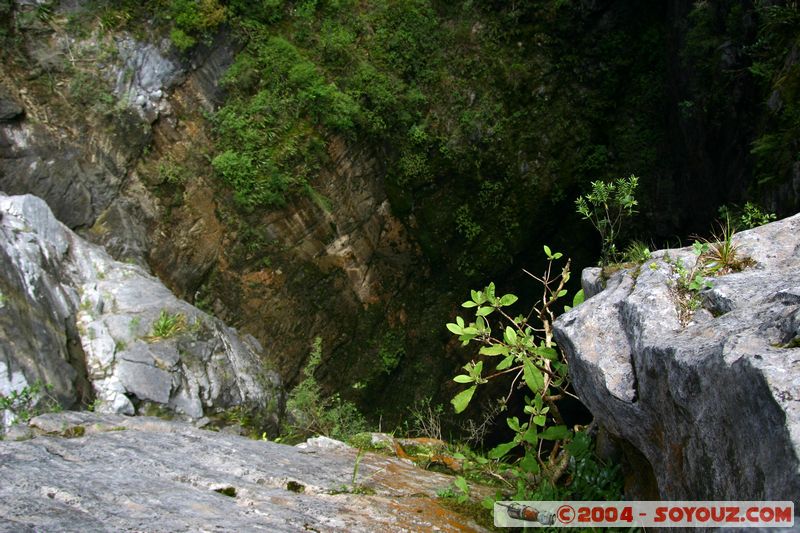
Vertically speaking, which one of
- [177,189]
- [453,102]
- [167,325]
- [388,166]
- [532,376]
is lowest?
[532,376]

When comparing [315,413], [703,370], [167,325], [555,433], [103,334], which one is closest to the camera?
[703,370]

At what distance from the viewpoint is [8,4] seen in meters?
7.55

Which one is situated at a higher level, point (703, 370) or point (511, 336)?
point (511, 336)

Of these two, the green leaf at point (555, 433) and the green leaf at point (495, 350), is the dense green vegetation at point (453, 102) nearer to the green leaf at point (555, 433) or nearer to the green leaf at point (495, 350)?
the green leaf at point (495, 350)

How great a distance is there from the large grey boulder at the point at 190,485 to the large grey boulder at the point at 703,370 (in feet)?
3.24

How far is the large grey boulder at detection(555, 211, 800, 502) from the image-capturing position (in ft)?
5.23

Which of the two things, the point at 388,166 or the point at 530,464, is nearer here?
the point at 530,464

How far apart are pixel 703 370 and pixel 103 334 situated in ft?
18.3

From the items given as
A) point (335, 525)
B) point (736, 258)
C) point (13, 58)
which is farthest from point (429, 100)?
point (335, 525)

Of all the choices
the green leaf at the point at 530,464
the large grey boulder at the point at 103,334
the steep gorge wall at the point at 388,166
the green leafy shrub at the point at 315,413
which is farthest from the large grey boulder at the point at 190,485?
the steep gorge wall at the point at 388,166

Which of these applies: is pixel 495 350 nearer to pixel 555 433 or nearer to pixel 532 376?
pixel 532 376

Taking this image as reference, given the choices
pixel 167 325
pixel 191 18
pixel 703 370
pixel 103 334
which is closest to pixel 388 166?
pixel 191 18

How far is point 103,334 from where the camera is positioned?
233 inches

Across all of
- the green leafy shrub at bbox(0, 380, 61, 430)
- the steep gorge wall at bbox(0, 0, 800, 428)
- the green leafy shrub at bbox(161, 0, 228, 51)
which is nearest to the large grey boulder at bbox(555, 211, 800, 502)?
the green leafy shrub at bbox(0, 380, 61, 430)
